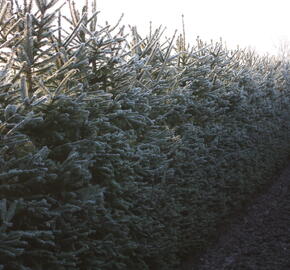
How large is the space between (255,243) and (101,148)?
3.48 m

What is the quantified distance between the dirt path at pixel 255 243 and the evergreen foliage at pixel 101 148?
262 millimetres

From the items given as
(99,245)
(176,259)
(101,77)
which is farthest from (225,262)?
(101,77)

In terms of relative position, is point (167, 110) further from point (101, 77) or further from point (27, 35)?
point (27, 35)

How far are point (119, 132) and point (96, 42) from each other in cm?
81

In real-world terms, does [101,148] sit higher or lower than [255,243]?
higher

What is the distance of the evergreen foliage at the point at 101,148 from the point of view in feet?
8.95

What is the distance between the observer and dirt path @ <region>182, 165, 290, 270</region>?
5.16 meters

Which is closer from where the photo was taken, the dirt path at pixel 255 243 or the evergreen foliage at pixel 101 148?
the evergreen foliage at pixel 101 148

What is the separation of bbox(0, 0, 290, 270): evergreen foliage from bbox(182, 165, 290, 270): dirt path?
0.26m

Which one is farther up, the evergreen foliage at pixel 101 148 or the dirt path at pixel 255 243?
the evergreen foliage at pixel 101 148

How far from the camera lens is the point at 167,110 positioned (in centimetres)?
495

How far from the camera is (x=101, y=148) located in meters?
3.25

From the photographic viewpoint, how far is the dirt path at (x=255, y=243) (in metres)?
5.16

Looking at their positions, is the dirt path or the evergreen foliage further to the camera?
the dirt path
